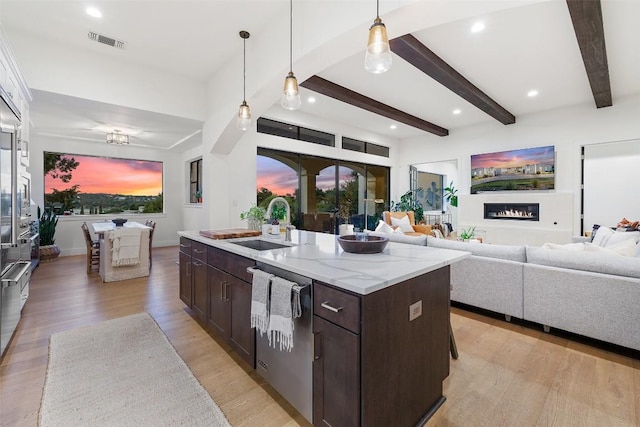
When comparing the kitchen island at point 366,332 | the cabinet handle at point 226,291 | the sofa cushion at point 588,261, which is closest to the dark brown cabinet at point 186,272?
the cabinet handle at point 226,291

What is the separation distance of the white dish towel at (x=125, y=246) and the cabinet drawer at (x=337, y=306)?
13.4ft

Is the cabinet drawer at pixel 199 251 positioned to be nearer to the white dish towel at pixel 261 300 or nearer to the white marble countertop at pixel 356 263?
the white marble countertop at pixel 356 263

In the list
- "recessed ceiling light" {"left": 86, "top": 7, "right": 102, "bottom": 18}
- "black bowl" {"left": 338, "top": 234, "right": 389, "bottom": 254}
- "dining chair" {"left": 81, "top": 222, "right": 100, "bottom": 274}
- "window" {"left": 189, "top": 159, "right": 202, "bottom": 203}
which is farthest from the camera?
"window" {"left": 189, "top": 159, "right": 202, "bottom": 203}

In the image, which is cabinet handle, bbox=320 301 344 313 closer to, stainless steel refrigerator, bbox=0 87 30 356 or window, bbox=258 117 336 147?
stainless steel refrigerator, bbox=0 87 30 356

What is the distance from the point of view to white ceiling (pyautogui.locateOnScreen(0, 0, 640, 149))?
9.70ft

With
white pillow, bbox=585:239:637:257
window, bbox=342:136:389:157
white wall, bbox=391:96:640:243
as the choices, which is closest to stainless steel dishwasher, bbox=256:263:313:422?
white pillow, bbox=585:239:637:257

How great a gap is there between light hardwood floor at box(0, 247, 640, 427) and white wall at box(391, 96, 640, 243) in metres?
4.76

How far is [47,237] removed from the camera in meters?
5.73

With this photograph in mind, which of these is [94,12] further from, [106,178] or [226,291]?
[106,178]

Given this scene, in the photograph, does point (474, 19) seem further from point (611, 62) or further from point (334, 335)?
point (334, 335)

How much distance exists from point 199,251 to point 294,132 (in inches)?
162

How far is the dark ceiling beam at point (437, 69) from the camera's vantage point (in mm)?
3283

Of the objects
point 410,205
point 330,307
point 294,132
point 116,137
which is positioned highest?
point 294,132

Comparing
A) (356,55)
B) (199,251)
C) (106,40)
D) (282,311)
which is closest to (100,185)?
(106,40)
